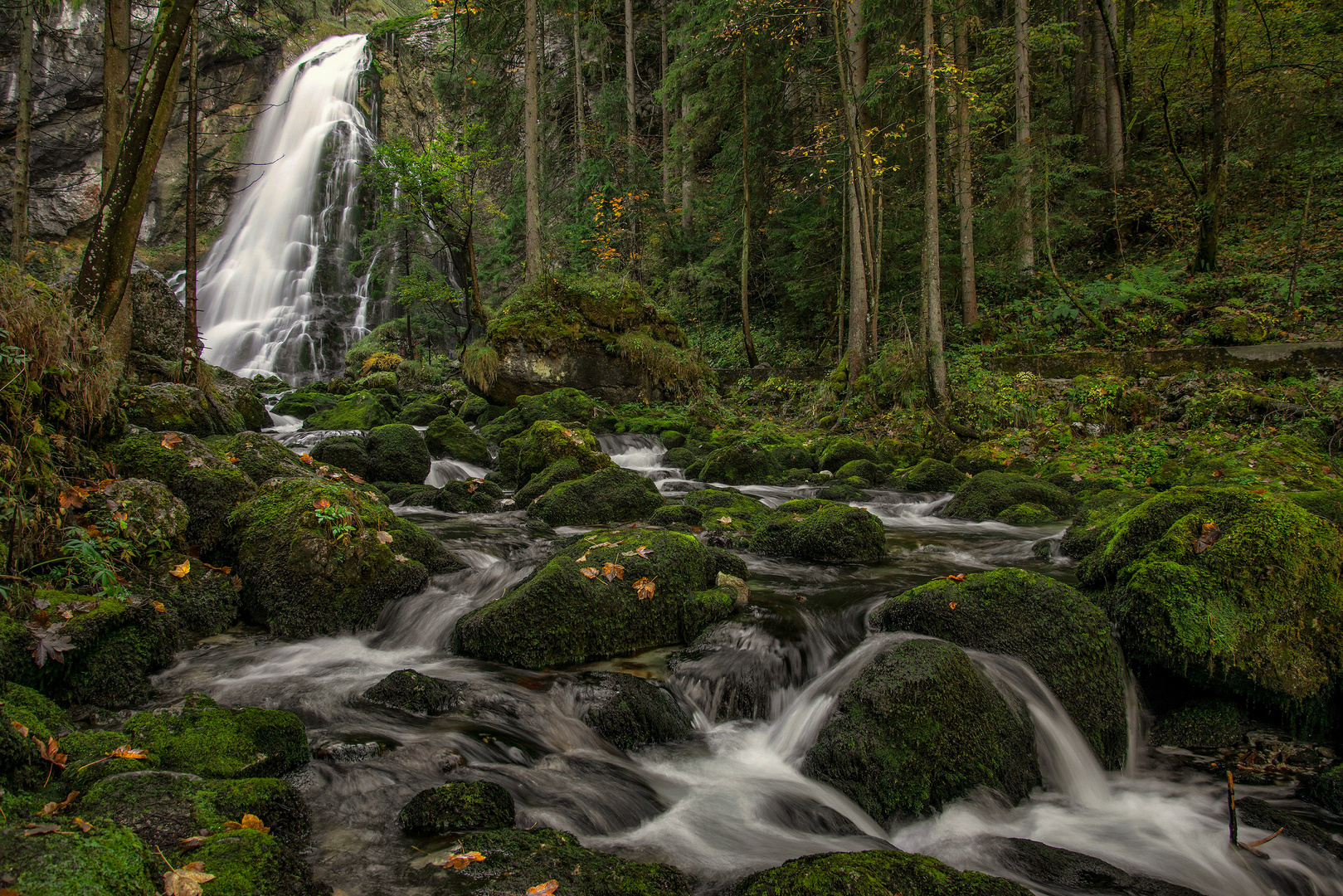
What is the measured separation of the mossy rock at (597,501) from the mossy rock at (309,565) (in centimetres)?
300

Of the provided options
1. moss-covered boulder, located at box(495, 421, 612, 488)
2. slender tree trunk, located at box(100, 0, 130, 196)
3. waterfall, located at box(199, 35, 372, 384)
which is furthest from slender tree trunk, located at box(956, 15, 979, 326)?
waterfall, located at box(199, 35, 372, 384)

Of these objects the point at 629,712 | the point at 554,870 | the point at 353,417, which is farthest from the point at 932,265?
the point at 554,870

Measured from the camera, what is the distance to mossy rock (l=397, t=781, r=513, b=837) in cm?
301

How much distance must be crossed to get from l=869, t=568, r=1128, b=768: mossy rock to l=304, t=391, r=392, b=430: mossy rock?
1157 cm

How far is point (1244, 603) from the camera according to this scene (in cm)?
432

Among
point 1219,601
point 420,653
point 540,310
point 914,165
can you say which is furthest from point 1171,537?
point 914,165

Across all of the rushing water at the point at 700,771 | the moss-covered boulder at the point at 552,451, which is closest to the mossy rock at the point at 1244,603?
the rushing water at the point at 700,771

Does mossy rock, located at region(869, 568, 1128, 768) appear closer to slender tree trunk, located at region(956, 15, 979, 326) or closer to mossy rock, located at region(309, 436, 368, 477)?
mossy rock, located at region(309, 436, 368, 477)

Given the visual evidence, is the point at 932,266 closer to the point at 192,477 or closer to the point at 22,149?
the point at 192,477

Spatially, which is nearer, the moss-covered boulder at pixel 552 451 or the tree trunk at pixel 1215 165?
the moss-covered boulder at pixel 552 451

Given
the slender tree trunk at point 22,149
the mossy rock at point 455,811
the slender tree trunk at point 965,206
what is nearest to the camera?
the mossy rock at point 455,811

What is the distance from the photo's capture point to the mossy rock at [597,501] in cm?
870

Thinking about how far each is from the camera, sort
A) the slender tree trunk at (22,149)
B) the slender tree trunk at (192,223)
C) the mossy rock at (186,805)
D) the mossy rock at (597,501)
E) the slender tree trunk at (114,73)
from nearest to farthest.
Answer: the mossy rock at (186,805), the slender tree trunk at (114,73), the mossy rock at (597,501), the slender tree trunk at (192,223), the slender tree trunk at (22,149)

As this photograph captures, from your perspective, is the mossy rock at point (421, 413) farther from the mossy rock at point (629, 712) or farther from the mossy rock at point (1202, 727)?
the mossy rock at point (1202, 727)
